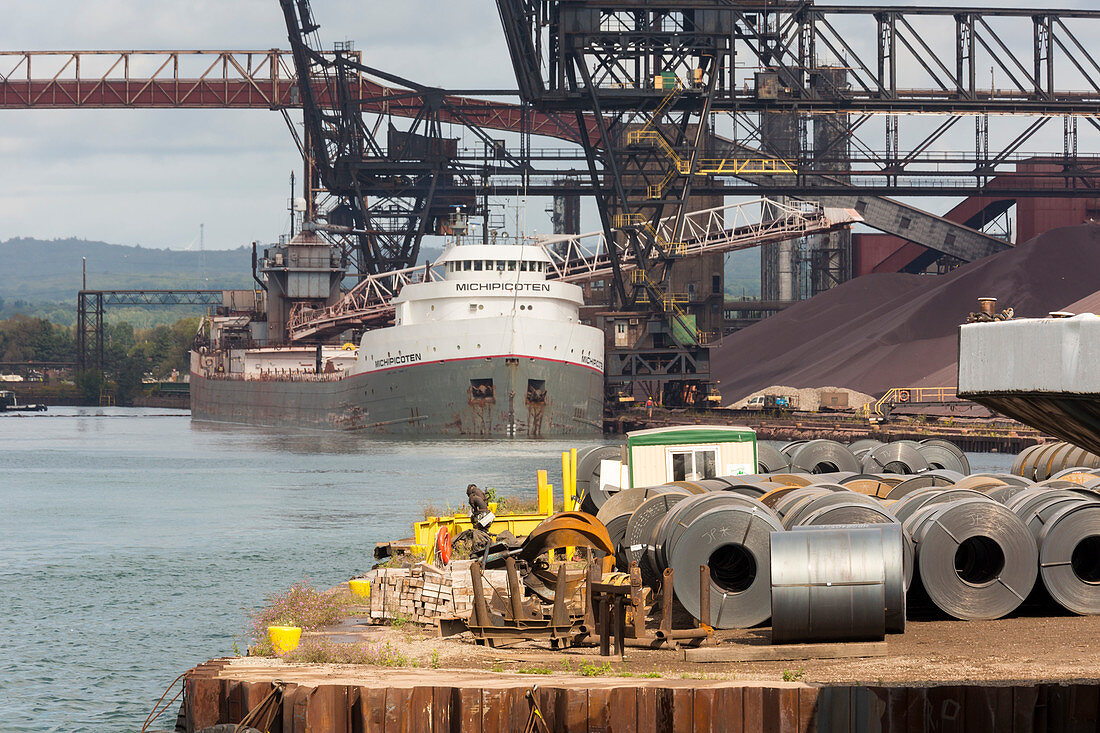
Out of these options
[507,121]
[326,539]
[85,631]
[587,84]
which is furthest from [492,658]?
[507,121]

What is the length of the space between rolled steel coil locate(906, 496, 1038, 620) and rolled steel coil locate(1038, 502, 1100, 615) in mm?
285

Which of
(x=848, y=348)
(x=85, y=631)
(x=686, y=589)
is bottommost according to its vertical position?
(x=85, y=631)

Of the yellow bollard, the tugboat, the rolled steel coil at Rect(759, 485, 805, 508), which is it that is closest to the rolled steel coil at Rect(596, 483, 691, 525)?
the rolled steel coil at Rect(759, 485, 805, 508)

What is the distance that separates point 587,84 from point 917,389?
25230 mm

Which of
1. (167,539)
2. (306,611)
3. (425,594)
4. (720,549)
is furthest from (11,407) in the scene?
(720,549)

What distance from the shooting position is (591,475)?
35.4 meters

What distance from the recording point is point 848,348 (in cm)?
8819

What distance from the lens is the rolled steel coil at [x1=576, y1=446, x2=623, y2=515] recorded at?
112ft

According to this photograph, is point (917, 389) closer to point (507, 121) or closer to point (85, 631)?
point (507, 121)

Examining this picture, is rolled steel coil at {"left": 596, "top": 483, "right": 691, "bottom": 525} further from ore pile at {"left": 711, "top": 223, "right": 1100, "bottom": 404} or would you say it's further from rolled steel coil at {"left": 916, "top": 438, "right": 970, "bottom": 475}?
ore pile at {"left": 711, "top": 223, "right": 1100, "bottom": 404}

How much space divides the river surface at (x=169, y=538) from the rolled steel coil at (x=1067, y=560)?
12.4 m

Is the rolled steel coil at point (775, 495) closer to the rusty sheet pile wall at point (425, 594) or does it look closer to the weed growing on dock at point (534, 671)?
Result: the rusty sheet pile wall at point (425, 594)

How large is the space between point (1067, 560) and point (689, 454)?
12532 millimetres

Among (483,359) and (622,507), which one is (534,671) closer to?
(622,507)
